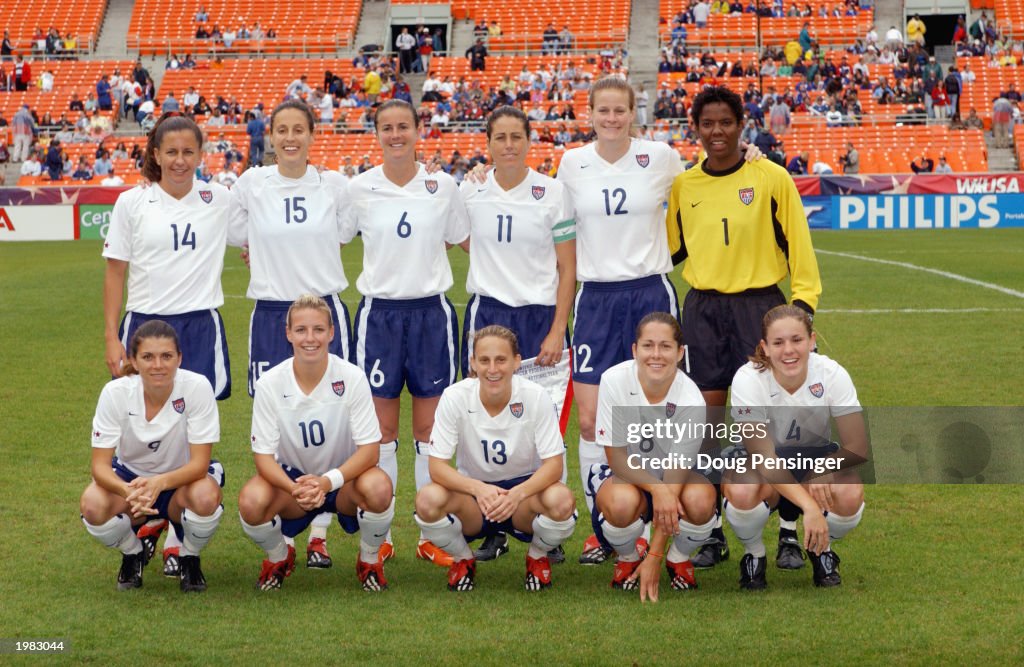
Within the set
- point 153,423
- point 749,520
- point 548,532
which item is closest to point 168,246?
point 153,423

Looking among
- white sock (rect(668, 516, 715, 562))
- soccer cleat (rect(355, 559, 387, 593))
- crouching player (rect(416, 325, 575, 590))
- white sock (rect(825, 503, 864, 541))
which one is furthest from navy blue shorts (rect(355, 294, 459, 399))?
white sock (rect(825, 503, 864, 541))

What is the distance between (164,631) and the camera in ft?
15.0

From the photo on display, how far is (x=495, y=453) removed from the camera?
5148 mm

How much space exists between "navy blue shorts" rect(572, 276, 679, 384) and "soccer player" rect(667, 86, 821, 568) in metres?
0.26

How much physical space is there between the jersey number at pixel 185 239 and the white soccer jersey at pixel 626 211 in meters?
1.70

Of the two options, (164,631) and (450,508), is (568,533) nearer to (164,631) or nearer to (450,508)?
(450,508)

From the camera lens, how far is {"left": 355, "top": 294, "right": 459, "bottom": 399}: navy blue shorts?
19.1 ft

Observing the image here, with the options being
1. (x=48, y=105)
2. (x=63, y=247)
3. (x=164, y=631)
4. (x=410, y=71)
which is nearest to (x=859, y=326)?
(x=164, y=631)

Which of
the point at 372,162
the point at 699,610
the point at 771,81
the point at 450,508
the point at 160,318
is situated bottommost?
the point at 699,610

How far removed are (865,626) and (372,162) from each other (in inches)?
1075

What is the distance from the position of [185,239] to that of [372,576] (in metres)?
1.76

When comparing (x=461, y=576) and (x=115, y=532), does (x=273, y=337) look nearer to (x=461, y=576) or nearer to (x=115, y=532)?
(x=115, y=532)

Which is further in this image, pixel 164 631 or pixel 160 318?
pixel 160 318

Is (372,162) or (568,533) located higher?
(372,162)
